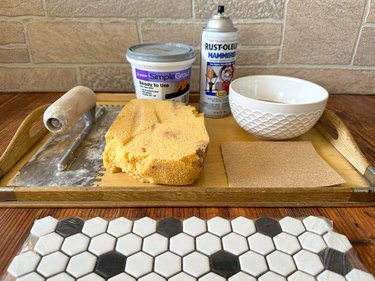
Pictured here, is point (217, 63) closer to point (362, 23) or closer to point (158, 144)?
point (158, 144)

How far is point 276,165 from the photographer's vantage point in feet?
1.61

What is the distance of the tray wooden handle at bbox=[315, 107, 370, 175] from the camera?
19.0 inches

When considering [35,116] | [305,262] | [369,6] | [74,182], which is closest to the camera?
[305,262]

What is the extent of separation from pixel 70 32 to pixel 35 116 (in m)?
0.30

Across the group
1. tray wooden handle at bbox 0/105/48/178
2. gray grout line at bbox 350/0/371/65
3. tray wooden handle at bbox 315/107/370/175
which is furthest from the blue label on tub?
gray grout line at bbox 350/0/371/65

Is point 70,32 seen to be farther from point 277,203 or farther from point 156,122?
point 277,203

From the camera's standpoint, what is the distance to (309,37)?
77 cm

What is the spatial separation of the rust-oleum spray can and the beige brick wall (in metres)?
0.17

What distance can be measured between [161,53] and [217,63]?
0.39 ft

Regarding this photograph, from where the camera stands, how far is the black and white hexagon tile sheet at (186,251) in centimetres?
31

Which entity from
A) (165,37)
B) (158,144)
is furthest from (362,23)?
(158,144)

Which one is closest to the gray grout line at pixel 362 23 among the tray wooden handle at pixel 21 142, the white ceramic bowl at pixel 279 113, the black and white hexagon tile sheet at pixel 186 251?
the white ceramic bowl at pixel 279 113

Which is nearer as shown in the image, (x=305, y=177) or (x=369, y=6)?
(x=305, y=177)

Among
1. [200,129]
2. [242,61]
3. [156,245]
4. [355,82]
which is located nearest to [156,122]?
[200,129]
